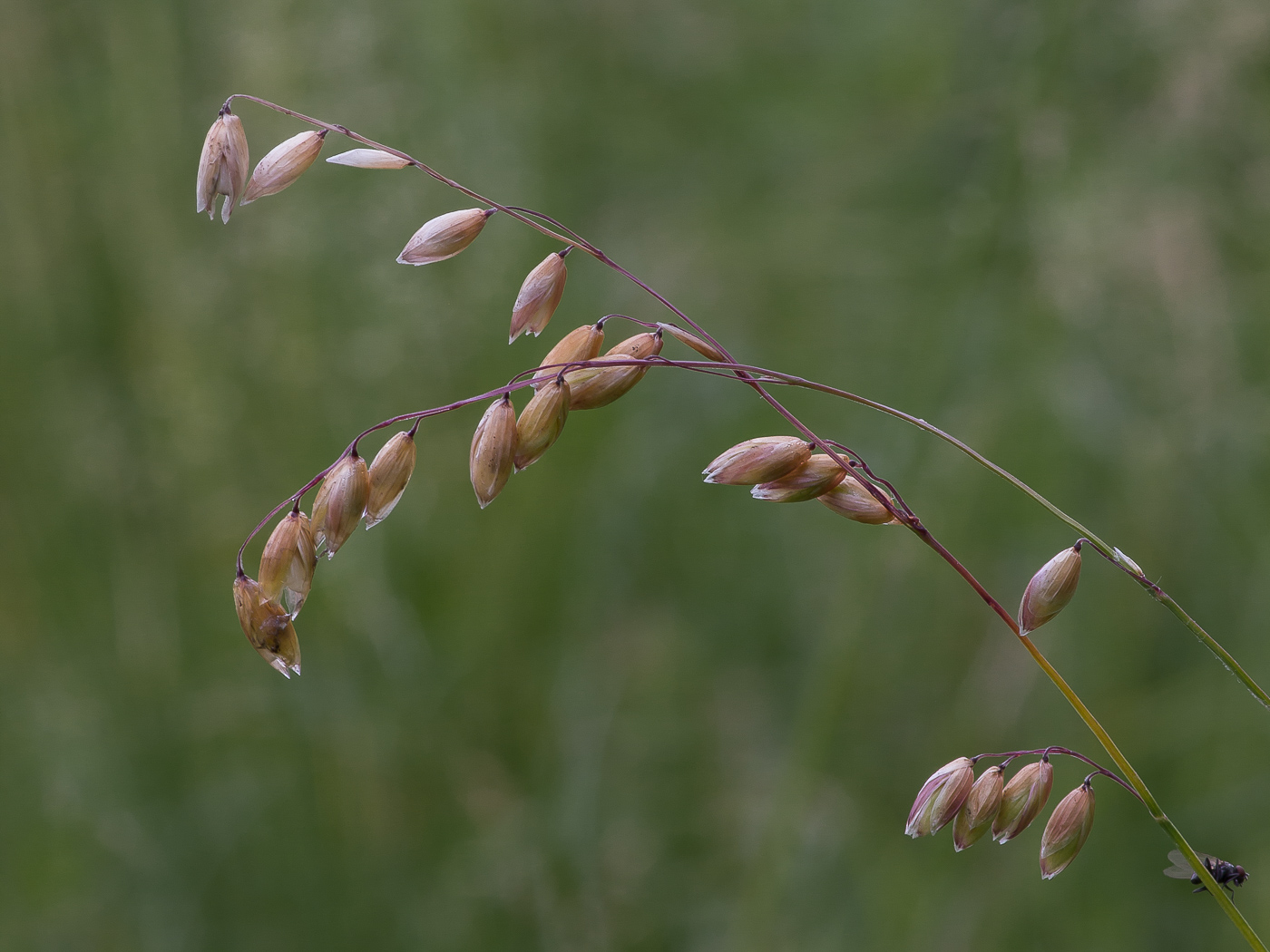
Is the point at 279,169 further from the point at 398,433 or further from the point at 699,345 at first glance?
the point at 699,345

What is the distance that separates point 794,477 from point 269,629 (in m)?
0.33

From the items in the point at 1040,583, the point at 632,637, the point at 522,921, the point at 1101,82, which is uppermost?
the point at 1101,82

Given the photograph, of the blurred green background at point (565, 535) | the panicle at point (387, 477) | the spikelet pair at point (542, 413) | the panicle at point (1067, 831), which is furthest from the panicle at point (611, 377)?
the blurred green background at point (565, 535)

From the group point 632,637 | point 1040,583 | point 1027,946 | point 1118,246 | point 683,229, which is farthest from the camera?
point 683,229

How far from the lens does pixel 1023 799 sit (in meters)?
0.56

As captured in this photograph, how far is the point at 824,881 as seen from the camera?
1.34m

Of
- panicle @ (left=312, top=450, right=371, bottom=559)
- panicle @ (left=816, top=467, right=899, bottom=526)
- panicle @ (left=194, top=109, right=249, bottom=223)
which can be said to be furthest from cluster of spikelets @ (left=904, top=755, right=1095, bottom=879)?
panicle @ (left=194, top=109, right=249, bottom=223)

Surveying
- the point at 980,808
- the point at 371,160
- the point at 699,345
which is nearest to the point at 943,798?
the point at 980,808

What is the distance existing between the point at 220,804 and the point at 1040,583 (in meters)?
1.21

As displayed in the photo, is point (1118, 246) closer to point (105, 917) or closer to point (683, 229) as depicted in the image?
point (683, 229)

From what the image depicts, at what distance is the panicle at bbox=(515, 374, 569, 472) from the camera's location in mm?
571

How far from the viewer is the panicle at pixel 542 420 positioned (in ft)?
1.87

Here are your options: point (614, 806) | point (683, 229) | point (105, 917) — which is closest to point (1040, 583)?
point (614, 806)

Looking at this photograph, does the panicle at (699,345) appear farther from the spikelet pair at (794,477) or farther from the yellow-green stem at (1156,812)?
the yellow-green stem at (1156,812)
